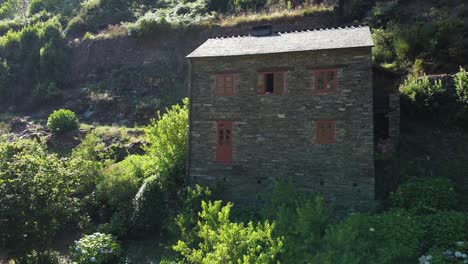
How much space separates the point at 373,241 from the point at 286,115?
637cm

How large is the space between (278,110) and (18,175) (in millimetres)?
10594

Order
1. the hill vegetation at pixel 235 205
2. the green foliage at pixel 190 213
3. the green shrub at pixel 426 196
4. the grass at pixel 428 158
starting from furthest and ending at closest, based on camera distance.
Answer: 1. the grass at pixel 428 158
2. the green foliage at pixel 190 213
3. the green shrub at pixel 426 196
4. the hill vegetation at pixel 235 205

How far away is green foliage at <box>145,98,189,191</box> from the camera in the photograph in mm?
18344

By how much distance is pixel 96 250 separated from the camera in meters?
14.8

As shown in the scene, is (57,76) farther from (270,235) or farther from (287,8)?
(270,235)

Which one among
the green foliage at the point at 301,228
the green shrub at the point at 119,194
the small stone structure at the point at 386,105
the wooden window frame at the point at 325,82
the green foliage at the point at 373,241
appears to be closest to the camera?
the green foliage at the point at 373,241

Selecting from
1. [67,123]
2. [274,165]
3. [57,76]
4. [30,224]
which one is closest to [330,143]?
[274,165]

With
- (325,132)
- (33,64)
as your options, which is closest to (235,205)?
(325,132)

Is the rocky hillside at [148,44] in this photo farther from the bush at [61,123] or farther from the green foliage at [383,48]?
the bush at [61,123]

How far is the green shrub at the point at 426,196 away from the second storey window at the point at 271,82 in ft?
20.5

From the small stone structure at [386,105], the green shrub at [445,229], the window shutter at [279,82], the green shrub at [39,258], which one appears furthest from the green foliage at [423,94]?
the green shrub at [39,258]

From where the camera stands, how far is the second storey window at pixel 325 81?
15.8 metres

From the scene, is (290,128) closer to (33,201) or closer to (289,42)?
(289,42)

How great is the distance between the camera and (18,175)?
15.0m
